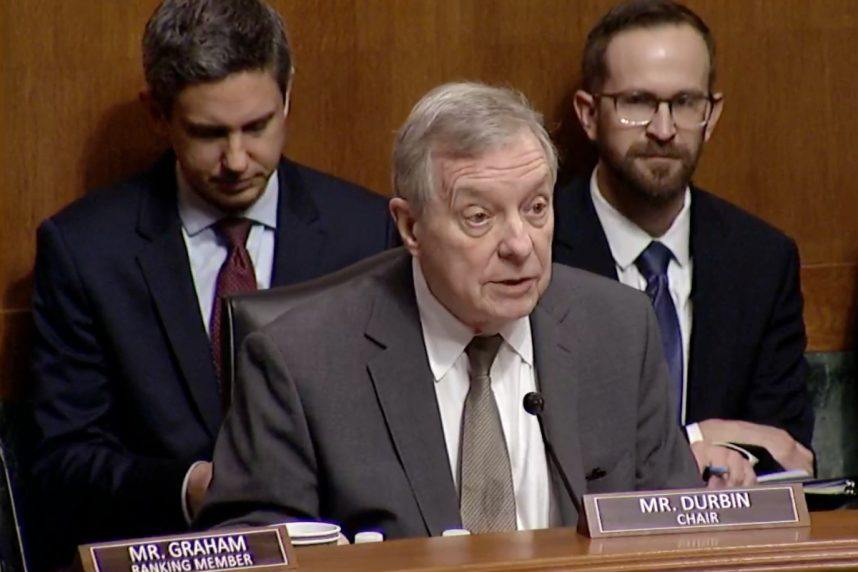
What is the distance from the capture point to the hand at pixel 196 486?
341cm

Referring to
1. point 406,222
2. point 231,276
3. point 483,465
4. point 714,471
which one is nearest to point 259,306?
point 406,222

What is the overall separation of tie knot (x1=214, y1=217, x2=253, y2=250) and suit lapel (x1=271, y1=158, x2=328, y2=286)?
3.0 inches

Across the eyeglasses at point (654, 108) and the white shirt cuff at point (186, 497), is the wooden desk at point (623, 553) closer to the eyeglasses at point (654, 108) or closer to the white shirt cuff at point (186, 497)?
the white shirt cuff at point (186, 497)

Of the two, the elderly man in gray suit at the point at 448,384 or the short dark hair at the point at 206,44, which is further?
the short dark hair at the point at 206,44

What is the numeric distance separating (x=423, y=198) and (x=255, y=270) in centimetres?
100

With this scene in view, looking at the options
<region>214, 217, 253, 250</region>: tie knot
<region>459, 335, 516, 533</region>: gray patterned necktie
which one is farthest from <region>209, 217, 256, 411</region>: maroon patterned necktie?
<region>459, 335, 516, 533</region>: gray patterned necktie

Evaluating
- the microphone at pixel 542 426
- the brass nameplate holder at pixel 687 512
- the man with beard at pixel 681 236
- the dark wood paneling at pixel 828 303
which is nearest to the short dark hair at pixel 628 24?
the man with beard at pixel 681 236

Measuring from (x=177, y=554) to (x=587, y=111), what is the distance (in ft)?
7.47

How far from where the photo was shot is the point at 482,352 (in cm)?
292

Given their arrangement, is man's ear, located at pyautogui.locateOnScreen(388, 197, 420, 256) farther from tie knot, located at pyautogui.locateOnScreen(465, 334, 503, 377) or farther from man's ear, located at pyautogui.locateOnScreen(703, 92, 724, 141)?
man's ear, located at pyautogui.locateOnScreen(703, 92, 724, 141)

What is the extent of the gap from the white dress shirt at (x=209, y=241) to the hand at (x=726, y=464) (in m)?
1.02

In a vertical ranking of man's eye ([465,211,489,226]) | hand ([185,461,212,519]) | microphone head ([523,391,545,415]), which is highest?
man's eye ([465,211,489,226])

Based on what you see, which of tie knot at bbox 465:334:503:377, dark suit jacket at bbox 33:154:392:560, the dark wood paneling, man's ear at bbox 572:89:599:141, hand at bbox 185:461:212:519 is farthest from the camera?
the dark wood paneling

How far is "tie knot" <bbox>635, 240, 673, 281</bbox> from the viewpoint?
160 inches
